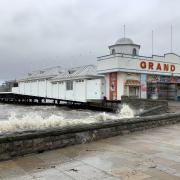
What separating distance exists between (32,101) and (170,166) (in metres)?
63.3

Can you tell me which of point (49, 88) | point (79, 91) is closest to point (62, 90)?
point (49, 88)

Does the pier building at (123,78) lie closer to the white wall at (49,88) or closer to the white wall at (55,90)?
the white wall at (55,90)

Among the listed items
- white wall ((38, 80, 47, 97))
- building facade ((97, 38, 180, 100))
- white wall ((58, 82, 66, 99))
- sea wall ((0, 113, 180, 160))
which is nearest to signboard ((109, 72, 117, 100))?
building facade ((97, 38, 180, 100))

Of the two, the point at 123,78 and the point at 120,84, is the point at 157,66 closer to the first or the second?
the point at 123,78

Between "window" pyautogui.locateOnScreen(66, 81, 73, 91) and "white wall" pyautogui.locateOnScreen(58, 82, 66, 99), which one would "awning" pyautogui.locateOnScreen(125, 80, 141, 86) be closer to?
"window" pyautogui.locateOnScreen(66, 81, 73, 91)

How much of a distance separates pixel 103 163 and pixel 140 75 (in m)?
33.9

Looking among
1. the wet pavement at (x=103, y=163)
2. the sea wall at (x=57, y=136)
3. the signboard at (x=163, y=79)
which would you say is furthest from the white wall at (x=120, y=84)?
the wet pavement at (x=103, y=163)

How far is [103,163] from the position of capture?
21.5 feet

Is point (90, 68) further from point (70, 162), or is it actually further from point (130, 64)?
point (70, 162)

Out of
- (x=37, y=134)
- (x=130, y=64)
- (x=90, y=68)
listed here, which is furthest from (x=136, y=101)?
(x=37, y=134)

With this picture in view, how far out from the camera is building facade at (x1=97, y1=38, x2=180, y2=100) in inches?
1497

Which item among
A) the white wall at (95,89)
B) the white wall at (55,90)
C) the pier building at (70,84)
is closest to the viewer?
the white wall at (95,89)

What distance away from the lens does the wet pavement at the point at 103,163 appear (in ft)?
18.6

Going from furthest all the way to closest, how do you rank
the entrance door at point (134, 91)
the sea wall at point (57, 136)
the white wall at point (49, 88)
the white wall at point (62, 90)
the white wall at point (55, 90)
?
the white wall at point (49, 88) → the white wall at point (55, 90) → the white wall at point (62, 90) → the entrance door at point (134, 91) → the sea wall at point (57, 136)
